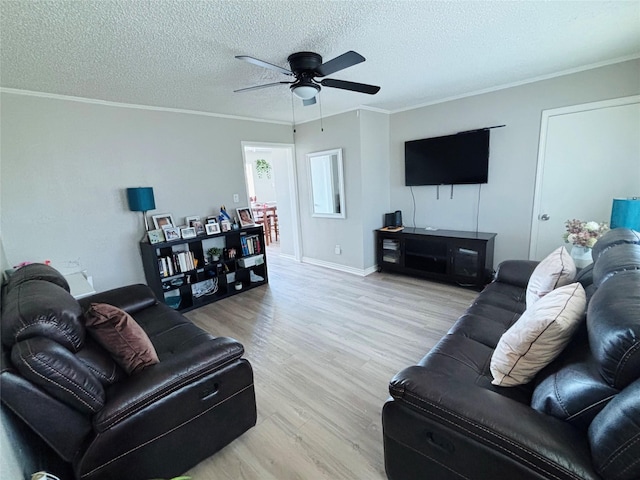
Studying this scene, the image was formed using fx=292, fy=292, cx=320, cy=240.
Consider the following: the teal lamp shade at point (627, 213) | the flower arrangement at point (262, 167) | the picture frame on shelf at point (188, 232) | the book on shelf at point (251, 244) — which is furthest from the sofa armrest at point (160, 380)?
the flower arrangement at point (262, 167)

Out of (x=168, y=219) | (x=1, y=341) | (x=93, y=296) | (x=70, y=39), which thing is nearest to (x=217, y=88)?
(x=70, y=39)

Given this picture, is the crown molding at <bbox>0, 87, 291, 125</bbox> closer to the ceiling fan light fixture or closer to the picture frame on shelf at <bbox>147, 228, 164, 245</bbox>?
the picture frame on shelf at <bbox>147, 228, 164, 245</bbox>

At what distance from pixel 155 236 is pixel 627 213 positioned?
4718mm

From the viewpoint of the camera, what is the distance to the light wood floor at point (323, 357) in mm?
1652

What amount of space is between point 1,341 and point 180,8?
6.01 ft

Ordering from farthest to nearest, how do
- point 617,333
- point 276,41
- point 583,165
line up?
1. point 583,165
2. point 276,41
3. point 617,333

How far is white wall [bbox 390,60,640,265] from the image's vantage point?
3.00m

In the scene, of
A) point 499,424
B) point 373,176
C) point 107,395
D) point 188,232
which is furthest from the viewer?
point 373,176

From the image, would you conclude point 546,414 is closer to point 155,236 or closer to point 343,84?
point 343,84

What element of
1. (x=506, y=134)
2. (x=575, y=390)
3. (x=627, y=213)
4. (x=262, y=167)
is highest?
(x=262, y=167)

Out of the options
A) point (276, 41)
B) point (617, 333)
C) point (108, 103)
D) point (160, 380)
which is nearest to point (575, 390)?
point (617, 333)

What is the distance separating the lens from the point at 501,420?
1048 millimetres

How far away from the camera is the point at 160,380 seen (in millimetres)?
1412

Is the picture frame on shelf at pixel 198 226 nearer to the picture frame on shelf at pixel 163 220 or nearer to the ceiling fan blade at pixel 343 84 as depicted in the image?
the picture frame on shelf at pixel 163 220
